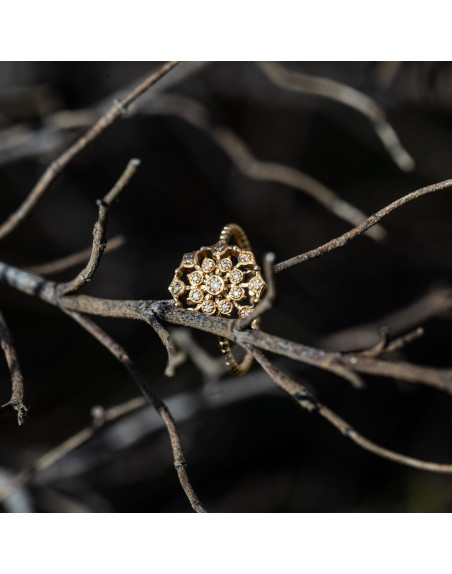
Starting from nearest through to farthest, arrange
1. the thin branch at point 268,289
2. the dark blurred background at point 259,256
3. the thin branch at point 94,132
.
Answer: 1. the thin branch at point 268,289
2. the thin branch at point 94,132
3. the dark blurred background at point 259,256

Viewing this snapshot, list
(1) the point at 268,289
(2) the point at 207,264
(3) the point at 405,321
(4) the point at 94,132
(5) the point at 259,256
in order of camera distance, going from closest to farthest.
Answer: (1) the point at 268,289 → (4) the point at 94,132 → (2) the point at 207,264 → (3) the point at 405,321 → (5) the point at 259,256

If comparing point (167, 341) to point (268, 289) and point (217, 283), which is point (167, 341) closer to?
point (268, 289)

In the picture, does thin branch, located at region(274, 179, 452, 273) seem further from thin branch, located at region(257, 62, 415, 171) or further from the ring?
thin branch, located at region(257, 62, 415, 171)

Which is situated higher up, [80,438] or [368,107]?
[368,107]

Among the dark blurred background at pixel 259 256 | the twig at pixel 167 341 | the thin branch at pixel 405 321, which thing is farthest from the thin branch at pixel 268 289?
the dark blurred background at pixel 259 256

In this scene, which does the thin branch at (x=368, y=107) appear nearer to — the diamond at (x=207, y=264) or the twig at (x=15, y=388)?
the diamond at (x=207, y=264)

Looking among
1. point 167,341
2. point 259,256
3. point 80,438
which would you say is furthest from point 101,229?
point 259,256

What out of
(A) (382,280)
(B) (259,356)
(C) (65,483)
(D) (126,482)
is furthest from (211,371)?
(A) (382,280)
